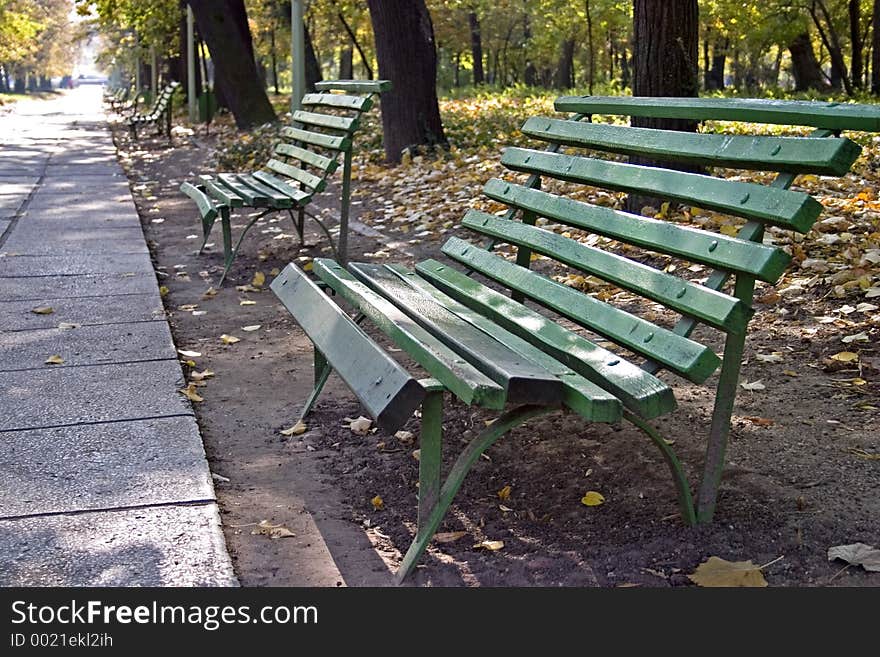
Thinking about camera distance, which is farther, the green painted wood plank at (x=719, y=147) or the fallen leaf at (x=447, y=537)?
the fallen leaf at (x=447, y=537)

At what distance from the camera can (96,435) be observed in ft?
12.4

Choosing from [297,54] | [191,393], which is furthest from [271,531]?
[297,54]

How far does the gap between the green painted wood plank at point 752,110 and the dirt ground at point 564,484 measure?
1080 mm

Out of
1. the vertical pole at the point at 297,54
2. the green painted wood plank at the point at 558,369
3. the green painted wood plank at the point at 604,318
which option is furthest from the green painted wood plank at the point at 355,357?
the vertical pole at the point at 297,54

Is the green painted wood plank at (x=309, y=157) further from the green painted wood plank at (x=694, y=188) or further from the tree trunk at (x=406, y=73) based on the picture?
the tree trunk at (x=406, y=73)

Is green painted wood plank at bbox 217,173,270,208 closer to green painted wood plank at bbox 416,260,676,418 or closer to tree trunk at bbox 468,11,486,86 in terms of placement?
green painted wood plank at bbox 416,260,676,418

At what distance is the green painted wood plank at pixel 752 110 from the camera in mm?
2709

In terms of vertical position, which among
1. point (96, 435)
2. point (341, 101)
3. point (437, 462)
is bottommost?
point (96, 435)

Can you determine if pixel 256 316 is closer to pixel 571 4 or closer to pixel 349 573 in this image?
pixel 349 573

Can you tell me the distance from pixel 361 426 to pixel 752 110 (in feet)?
6.02

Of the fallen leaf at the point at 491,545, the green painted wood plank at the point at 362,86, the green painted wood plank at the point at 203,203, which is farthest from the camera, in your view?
the green painted wood plank at the point at 203,203

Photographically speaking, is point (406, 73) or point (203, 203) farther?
point (406, 73)

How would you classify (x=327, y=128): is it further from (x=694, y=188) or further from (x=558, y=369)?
(x=558, y=369)

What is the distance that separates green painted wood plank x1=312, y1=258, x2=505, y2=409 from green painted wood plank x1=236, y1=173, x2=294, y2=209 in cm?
255
